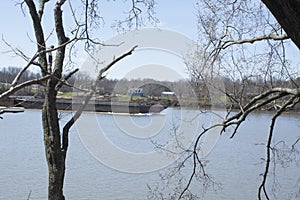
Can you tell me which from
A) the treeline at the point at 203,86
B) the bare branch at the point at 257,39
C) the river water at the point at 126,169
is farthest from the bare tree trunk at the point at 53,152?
the river water at the point at 126,169

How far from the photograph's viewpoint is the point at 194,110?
4.62m

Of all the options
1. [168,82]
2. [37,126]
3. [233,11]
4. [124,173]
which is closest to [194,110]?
[168,82]

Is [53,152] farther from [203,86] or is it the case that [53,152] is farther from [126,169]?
[126,169]

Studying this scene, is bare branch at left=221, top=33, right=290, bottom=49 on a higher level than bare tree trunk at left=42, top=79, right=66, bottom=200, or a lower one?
higher

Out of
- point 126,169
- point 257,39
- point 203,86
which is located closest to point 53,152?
point 203,86

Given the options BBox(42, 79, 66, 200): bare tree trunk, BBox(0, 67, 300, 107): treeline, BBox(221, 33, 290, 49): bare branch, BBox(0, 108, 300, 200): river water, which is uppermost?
BBox(221, 33, 290, 49): bare branch

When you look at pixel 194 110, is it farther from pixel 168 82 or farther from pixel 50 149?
pixel 50 149

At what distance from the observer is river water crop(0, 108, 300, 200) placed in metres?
7.72

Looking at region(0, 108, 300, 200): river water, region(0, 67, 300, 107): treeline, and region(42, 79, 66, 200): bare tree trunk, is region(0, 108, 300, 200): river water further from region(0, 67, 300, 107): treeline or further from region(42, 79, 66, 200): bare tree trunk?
region(42, 79, 66, 200): bare tree trunk

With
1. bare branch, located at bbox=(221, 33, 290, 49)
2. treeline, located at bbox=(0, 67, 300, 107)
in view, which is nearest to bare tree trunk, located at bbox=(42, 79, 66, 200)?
treeline, located at bbox=(0, 67, 300, 107)

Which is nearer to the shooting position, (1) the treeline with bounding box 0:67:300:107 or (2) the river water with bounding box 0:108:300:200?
(1) the treeline with bounding box 0:67:300:107

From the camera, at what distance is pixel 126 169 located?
8.86 meters

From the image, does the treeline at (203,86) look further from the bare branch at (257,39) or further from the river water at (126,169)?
the river water at (126,169)

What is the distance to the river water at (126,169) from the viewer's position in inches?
304
